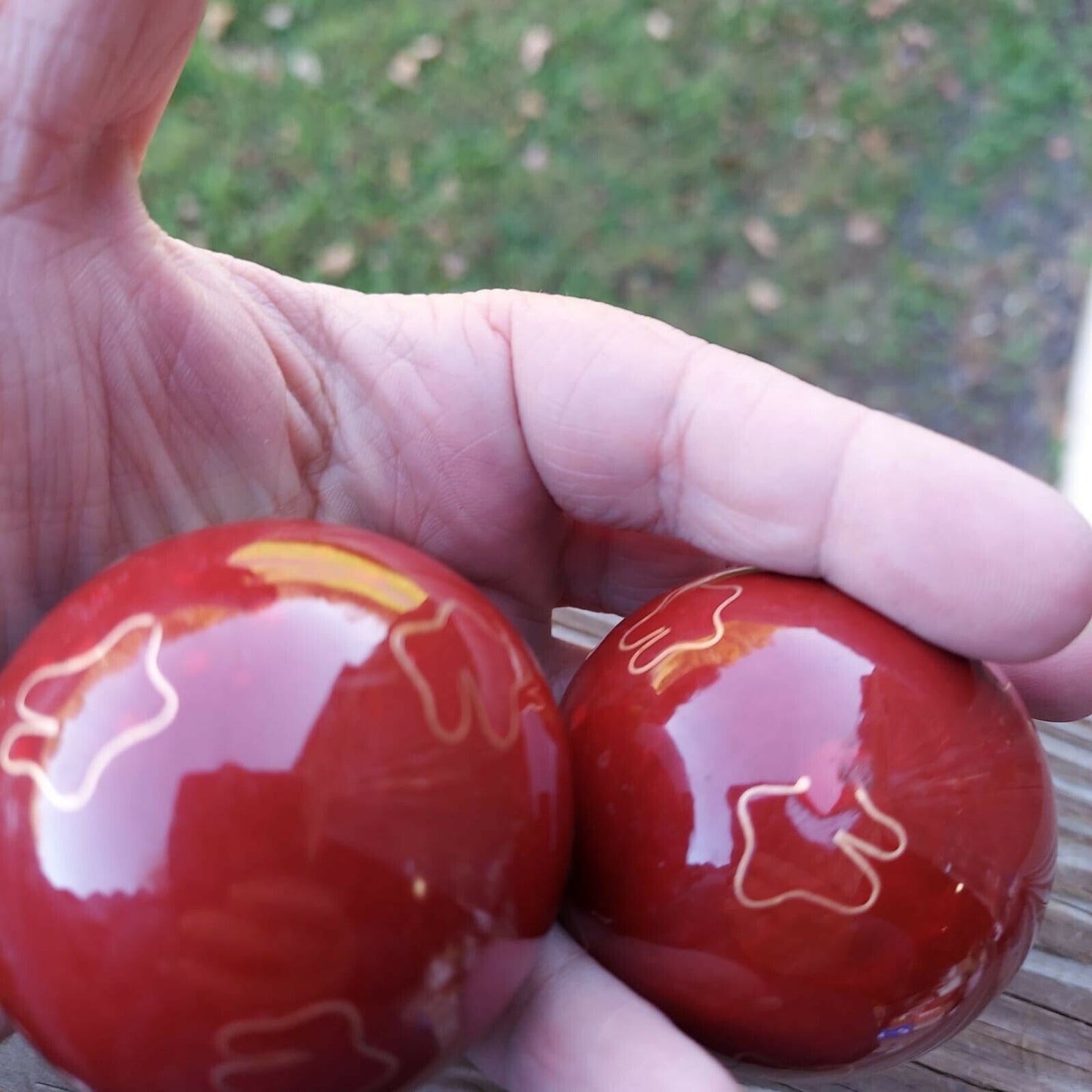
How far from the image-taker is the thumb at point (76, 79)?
93 cm

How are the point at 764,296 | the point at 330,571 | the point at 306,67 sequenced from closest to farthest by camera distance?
the point at 330,571, the point at 764,296, the point at 306,67

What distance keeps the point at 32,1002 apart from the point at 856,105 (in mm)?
2315

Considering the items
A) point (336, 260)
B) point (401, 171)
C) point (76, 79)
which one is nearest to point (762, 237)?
point (401, 171)

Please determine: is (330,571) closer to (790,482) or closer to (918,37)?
(790,482)

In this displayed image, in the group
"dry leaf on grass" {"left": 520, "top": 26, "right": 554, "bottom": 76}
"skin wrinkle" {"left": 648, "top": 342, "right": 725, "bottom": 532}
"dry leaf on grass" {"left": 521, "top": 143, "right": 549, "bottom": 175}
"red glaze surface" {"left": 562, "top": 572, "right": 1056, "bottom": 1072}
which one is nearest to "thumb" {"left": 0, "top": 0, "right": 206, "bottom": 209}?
"skin wrinkle" {"left": 648, "top": 342, "right": 725, "bottom": 532}

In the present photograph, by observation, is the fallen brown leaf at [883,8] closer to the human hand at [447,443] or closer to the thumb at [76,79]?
the human hand at [447,443]

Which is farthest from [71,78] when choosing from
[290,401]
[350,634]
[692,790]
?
[692,790]

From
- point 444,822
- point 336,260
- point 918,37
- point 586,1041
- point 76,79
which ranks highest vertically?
point 918,37

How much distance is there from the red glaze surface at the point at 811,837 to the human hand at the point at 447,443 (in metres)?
0.06

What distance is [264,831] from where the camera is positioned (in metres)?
0.72

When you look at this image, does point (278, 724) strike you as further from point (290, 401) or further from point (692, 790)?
point (290, 401)

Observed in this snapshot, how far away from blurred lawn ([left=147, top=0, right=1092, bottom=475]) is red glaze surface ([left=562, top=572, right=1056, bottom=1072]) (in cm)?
150

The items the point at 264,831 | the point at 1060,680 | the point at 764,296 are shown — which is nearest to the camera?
the point at 264,831

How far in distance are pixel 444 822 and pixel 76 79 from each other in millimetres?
622
